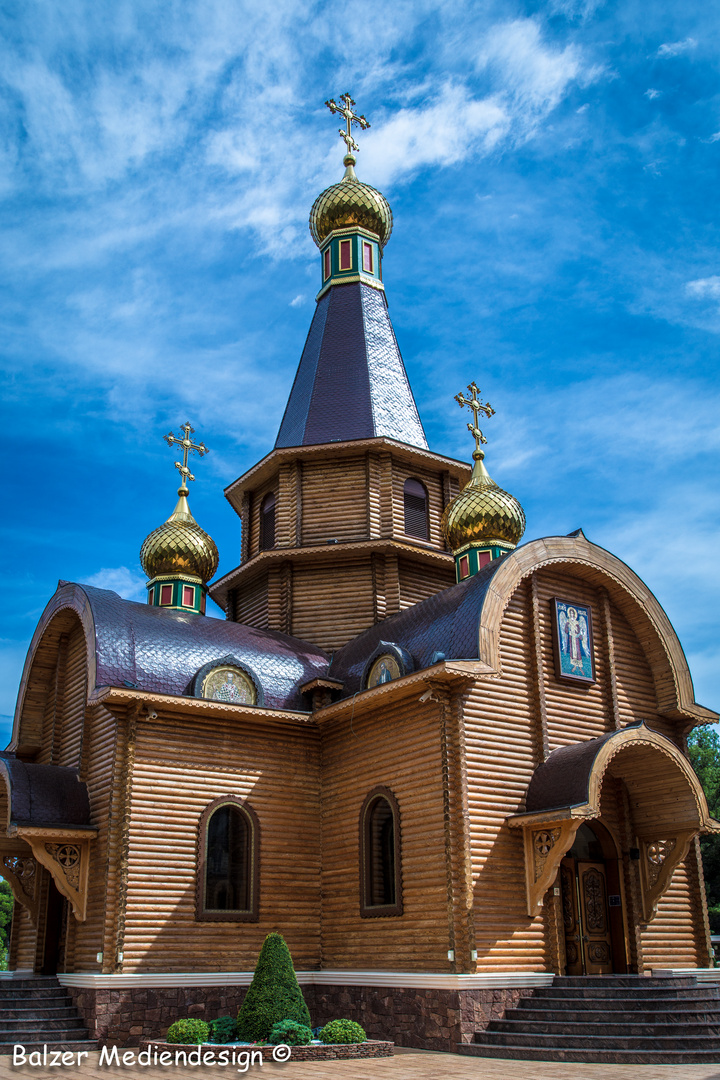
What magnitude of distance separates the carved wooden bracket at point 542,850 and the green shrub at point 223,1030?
3.94 meters

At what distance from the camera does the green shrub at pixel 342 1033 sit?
33.8 ft

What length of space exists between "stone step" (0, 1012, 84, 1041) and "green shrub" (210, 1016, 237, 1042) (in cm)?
247

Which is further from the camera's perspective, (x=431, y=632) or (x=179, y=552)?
(x=179, y=552)

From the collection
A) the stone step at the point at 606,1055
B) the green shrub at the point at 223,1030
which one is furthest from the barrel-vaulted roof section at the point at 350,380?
the stone step at the point at 606,1055

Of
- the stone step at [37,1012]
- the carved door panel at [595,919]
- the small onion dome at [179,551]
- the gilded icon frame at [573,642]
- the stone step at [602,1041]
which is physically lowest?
the stone step at [602,1041]

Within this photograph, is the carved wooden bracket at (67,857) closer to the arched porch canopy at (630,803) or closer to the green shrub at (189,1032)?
the green shrub at (189,1032)

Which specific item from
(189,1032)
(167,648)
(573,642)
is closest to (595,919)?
(573,642)

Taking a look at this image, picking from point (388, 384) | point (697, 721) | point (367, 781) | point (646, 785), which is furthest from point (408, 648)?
point (388, 384)

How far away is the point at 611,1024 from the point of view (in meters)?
10.4

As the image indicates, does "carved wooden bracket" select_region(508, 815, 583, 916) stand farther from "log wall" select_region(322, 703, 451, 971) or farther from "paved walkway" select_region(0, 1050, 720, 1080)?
"paved walkway" select_region(0, 1050, 720, 1080)

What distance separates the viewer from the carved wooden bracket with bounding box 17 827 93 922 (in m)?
12.7

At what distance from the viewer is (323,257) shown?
2297 centimetres

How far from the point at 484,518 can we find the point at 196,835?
24.0ft

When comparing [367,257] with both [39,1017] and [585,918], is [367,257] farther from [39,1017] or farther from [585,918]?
[39,1017]
